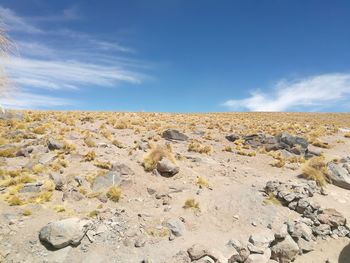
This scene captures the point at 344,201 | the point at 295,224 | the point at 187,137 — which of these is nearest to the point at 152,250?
the point at 295,224

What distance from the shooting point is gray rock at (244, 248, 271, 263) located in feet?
36.8

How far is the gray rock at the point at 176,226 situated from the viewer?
38.9 ft

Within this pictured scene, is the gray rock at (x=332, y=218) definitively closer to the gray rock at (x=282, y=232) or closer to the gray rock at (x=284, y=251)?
the gray rock at (x=282, y=232)

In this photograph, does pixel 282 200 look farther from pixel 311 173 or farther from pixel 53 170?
→ pixel 53 170

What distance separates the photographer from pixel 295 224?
44.3 feet

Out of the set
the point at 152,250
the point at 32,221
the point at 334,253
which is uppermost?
the point at 32,221

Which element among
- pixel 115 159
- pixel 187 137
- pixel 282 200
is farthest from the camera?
pixel 187 137

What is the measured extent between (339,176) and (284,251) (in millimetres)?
8471

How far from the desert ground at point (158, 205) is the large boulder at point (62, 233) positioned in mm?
35

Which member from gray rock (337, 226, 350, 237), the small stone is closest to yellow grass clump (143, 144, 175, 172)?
the small stone

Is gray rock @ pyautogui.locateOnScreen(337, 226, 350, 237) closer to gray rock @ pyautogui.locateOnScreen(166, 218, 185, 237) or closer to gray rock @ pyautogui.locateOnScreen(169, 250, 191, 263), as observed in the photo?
gray rock @ pyautogui.locateOnScreen(166, 218, 185, 237)

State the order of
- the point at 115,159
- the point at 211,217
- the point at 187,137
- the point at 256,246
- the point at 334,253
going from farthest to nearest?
the point at 187,137 < the point at 115,159 < the point at 211,217 < the point at 334,253 < the point at 256,246

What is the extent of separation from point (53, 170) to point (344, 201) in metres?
14.3

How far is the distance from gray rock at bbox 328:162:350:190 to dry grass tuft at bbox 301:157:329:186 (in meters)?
0.32
